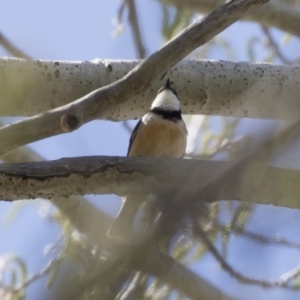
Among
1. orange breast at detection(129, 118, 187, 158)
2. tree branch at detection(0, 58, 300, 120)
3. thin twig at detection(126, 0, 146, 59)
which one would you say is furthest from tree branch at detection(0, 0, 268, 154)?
orange breast at detection(129, 118, 187, 158)

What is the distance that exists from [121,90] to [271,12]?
1.93 metres

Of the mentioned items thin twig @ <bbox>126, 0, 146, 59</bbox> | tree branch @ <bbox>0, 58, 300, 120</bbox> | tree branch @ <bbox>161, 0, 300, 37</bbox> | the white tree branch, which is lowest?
the white tree branch

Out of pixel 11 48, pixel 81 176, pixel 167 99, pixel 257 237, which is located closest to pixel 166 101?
Result: pixel 167 99

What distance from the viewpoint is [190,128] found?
3.51 m

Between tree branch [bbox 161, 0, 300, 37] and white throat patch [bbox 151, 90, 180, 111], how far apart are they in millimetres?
619

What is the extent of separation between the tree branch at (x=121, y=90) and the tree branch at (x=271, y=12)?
1364 mm

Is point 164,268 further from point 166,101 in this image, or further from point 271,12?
point 271,12

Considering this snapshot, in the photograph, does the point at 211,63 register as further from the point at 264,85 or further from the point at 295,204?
the point at 295,204

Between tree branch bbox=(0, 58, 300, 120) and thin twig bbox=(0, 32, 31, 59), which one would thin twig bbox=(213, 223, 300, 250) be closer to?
tree branch bbox=(0, 58, 300, 120)

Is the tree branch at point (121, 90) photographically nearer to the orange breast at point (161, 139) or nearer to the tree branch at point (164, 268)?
the tree branch at point (164, 268)

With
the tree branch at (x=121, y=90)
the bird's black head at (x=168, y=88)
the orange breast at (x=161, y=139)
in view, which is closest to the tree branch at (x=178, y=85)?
the bird's black head at (x=168, y=88)

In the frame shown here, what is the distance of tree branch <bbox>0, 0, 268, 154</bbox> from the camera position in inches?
68.4

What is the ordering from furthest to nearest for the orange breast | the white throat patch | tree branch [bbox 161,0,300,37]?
tree branch [bbox 161,0,300,37] → the orange breast → the white throat patch

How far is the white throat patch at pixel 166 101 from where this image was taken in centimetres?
273
